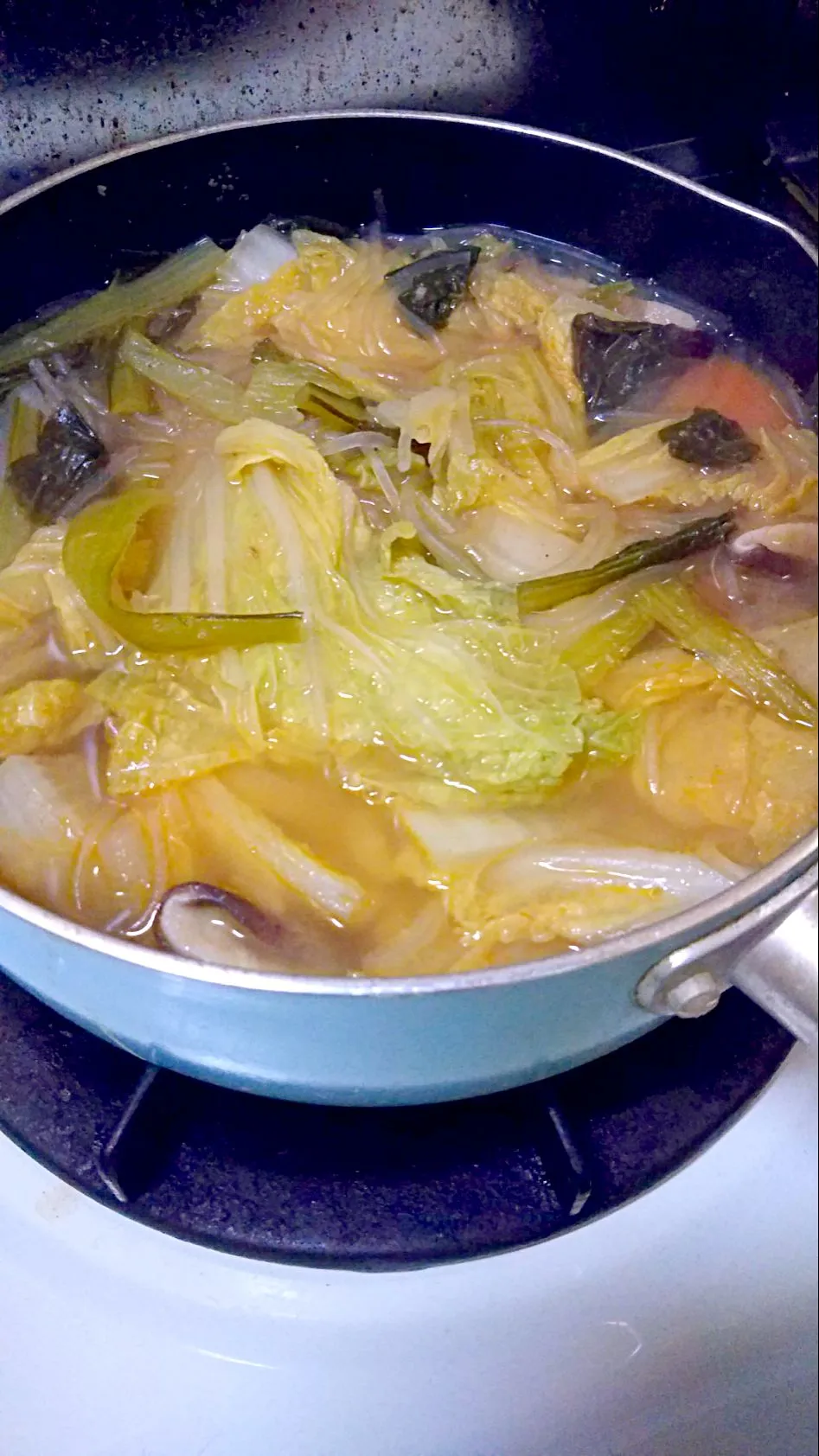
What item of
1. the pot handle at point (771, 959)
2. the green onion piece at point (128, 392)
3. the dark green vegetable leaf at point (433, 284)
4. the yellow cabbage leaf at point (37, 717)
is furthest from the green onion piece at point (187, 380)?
the pot handle at point (771, 959)

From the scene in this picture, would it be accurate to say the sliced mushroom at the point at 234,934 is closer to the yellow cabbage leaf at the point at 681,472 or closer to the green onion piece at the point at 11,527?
the green onion piece at the point at 11,527

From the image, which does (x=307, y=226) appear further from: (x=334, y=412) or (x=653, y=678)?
(x=653, y=678)

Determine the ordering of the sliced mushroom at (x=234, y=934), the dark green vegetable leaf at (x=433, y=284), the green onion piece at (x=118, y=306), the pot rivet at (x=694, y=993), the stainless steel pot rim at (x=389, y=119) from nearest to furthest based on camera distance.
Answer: the pot rivet at (x=694, y=993), the sliced mushroom at (x=234, y=934), the stainless steel pot rim at (x=389, y=119), the green onion piece at (x=118, y=306), the dark green vegetable leaf at (x=433, y=284)

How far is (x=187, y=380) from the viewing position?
1692 mm

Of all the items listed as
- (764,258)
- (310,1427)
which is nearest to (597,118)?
(764,258)

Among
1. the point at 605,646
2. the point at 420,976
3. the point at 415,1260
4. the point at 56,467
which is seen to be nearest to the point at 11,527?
the point at 56,467

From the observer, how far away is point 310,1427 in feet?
3.86

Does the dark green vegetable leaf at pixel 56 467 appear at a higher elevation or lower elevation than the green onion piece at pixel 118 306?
lower

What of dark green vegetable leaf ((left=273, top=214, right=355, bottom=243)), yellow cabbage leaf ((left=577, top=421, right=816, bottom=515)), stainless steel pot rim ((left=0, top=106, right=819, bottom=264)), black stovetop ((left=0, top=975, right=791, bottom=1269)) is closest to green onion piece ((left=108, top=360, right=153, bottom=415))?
stainless steel pot rim ((left=0, top=106, right=819, bottom=264))

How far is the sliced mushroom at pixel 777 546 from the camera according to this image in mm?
1343

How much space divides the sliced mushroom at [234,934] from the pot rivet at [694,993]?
1.29 ft

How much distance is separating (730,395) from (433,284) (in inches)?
22.7

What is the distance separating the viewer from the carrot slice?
1.69m

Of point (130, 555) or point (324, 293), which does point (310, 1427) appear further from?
point (324, 293)
